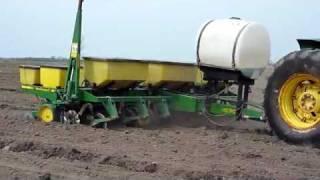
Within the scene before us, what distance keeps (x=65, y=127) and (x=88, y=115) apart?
2.10ft

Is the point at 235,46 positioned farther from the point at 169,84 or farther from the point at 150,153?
the point at 150,153

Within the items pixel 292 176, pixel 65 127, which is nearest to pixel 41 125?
pixel 65 127

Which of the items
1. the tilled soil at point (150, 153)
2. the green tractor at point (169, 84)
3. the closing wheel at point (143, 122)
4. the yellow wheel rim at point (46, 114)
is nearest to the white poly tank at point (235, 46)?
the green tractor at point (169, 84)

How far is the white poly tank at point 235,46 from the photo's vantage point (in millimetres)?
10320

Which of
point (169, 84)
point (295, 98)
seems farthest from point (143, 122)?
point (295, 98)

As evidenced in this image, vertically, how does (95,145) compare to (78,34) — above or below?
below

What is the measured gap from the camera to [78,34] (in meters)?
11.2

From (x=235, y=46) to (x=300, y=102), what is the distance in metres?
1.65

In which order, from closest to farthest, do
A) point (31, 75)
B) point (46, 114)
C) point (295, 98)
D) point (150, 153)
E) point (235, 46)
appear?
point (150, 153) < point (295, 98) < point (235, 46) < point (46, 114) < point (31, 75)

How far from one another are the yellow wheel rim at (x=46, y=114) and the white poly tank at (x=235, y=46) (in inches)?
108

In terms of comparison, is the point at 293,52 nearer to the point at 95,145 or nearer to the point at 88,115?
the point at 95,145

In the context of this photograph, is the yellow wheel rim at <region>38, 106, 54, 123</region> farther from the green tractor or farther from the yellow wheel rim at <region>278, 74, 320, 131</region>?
the yellow wheel rim at <region>278, 74, 320, 131</region>

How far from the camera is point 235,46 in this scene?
10.3 meters

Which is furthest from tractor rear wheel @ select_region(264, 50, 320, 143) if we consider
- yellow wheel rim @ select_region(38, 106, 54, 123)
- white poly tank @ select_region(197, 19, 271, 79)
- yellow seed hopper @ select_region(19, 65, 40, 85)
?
yellow seed hopper @ select_region(19, 65, 40, 85)
